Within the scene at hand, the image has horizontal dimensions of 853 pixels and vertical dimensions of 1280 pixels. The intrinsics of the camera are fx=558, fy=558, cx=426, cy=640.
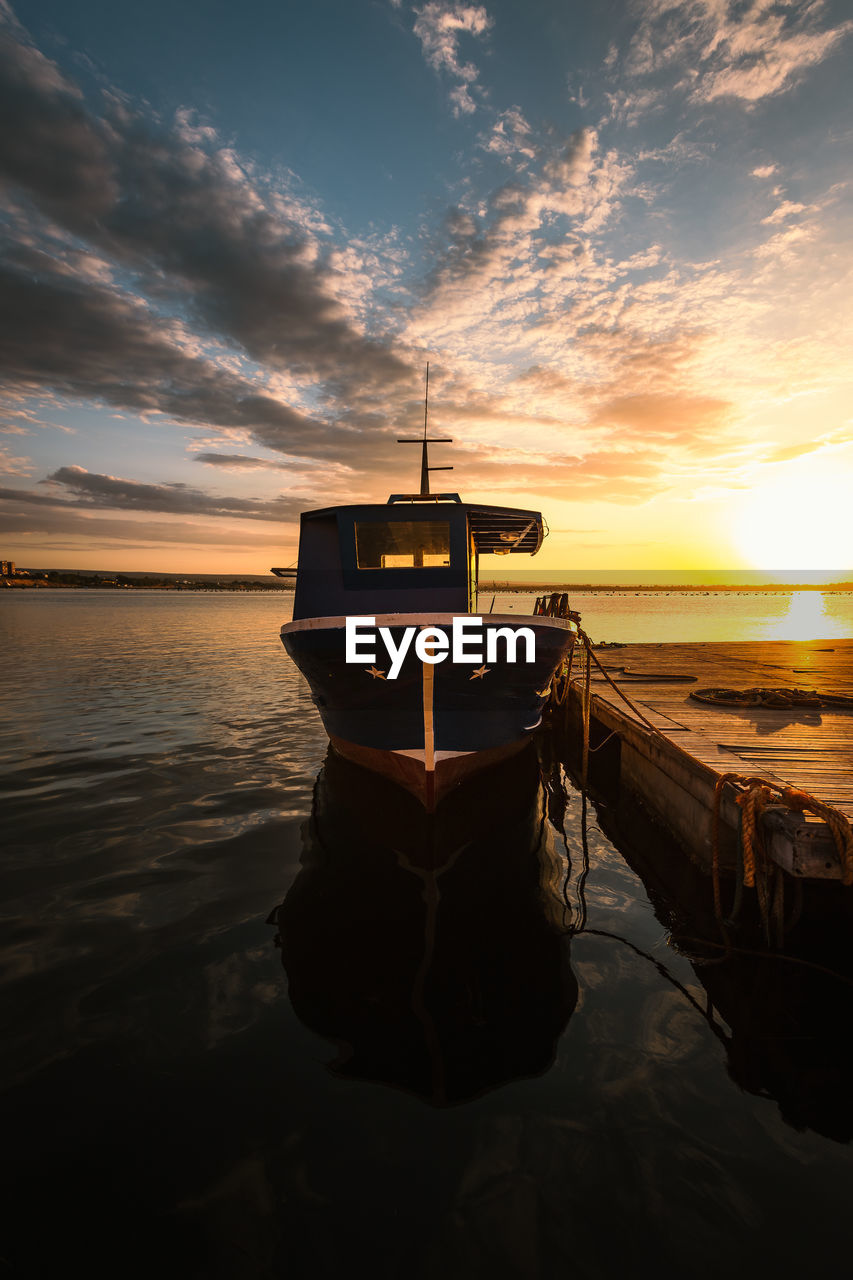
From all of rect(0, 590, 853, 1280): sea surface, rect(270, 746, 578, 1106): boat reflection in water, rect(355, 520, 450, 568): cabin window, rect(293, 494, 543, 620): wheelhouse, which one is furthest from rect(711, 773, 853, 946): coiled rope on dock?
rect(355, 520, 450, 568): cabin window

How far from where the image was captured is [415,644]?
6910mm

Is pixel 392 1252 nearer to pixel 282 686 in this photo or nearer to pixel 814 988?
pixel 814 988

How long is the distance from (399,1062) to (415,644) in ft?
13.9

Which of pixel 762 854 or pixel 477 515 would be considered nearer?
pixel 762 854

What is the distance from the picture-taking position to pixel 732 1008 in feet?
14.3

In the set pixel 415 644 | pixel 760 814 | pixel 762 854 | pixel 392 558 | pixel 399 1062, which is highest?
pixel 392 558

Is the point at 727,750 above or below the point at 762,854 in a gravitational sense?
above

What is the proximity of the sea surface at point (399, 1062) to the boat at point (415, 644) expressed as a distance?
132 cm

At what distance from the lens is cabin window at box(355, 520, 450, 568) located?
9.24m

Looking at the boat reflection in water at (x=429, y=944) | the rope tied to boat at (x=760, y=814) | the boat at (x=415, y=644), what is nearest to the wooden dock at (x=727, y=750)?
the rope tied to boat at (x=760, y=814)

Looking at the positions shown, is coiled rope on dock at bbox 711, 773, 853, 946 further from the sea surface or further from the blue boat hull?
the blue boat hull

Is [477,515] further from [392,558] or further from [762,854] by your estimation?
[762,854]

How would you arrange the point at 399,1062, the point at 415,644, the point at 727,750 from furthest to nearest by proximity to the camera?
the point at 727,750 < the point at 415,644 < the point at 399,1062

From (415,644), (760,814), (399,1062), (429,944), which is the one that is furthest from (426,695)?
(399,1062)
